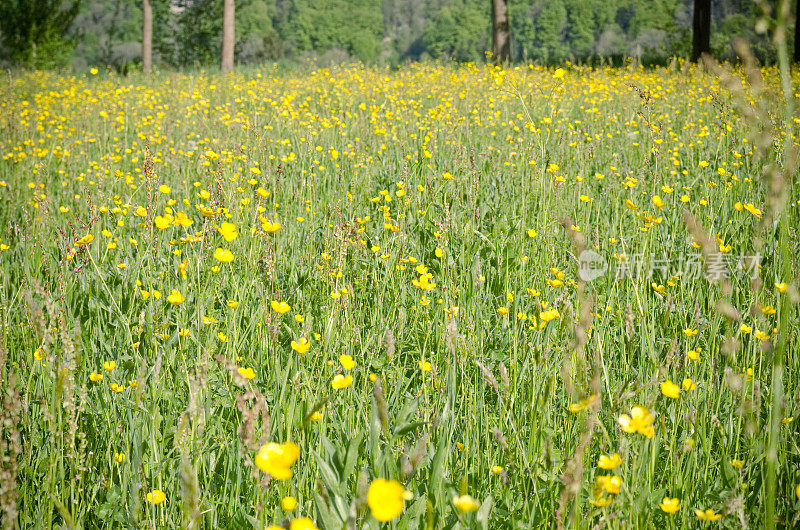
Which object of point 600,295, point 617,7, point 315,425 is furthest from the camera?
point 617,7

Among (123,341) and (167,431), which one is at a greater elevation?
(123,341)

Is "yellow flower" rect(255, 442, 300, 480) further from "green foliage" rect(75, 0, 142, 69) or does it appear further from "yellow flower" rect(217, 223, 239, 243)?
"green foliage" rect(75, 0, 142, 69)

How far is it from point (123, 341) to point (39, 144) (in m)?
4.33

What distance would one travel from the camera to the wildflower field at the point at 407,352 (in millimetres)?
1089

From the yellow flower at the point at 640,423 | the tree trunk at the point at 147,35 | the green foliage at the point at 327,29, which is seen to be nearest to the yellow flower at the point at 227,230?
the yellow flower at the point at 640,423

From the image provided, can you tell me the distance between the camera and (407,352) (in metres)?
1.87

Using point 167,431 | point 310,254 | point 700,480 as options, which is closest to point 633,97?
point 310,254

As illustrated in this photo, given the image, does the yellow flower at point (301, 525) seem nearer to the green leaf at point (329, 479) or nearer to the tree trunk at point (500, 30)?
the green leaf at point (329, 479)

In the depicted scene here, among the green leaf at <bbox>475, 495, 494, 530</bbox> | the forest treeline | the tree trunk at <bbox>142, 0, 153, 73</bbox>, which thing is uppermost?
the forest treeline

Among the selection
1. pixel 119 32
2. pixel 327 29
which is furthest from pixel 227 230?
pixel 327 29

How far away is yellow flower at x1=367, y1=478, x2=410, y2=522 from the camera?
2.21 feet

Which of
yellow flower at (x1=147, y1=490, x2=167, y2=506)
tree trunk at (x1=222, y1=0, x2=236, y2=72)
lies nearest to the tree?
tree trunk at (x1=222, y1=0, x2=236, y2=72)

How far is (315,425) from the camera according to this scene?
1.48 metres

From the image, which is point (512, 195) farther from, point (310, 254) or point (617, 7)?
point (617, 7)
